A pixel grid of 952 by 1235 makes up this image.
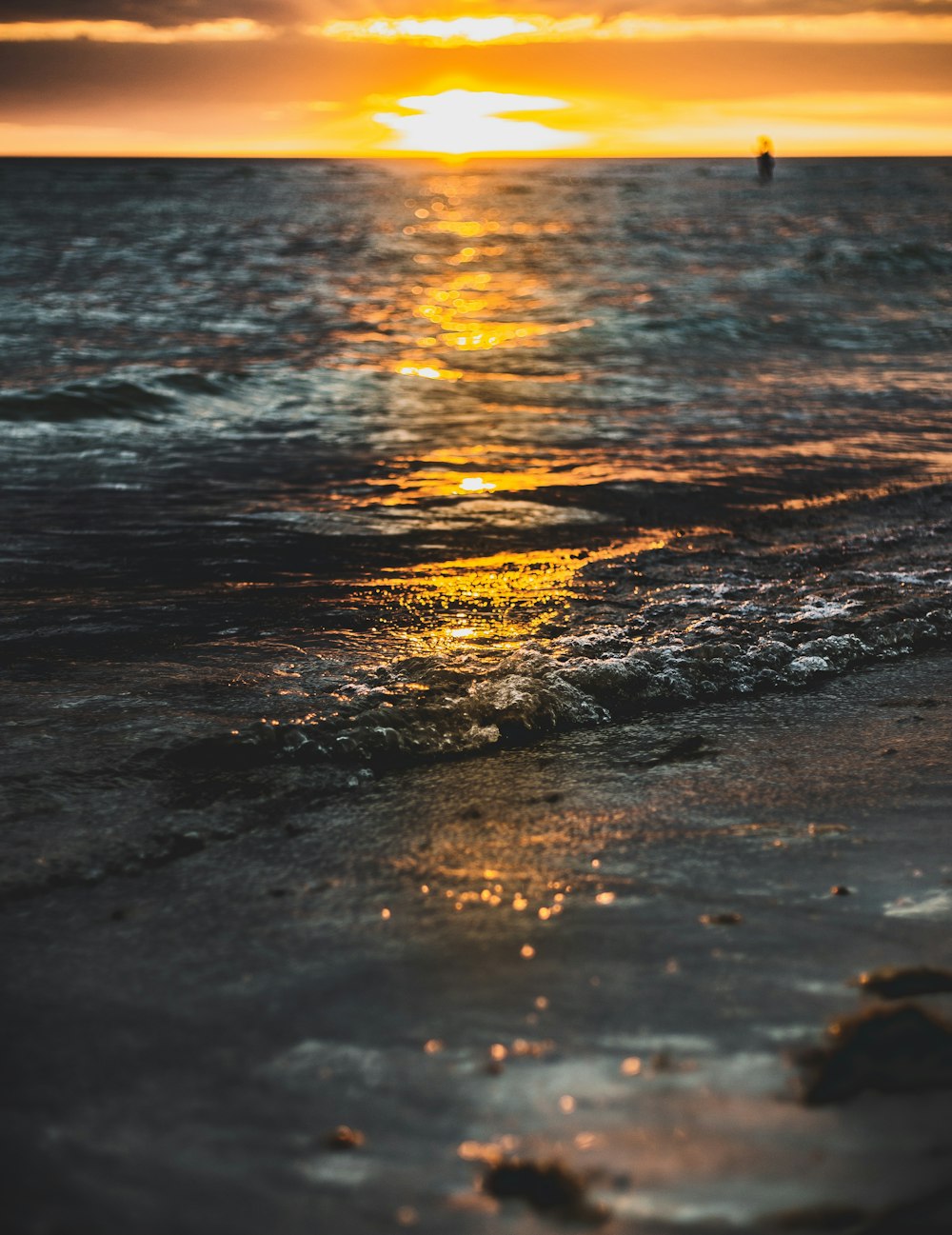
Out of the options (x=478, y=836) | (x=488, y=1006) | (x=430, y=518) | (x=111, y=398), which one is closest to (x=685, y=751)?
(x=478, y=836)

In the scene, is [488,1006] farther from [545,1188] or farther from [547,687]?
[547,687]

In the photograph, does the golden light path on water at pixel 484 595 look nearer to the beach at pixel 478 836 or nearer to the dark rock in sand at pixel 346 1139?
the beach at pixel 478 836

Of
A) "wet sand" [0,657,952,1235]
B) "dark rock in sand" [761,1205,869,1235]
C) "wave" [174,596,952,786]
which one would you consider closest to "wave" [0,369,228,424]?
"wave" [174,596,952,786]

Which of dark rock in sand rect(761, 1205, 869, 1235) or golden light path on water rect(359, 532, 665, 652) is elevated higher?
golden light path on water rect(359, 532, 665, 652)

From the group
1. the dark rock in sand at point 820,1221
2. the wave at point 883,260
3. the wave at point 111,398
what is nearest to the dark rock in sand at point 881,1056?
the dark rock in sand at point 820,1221

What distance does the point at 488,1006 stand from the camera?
71.8 inches

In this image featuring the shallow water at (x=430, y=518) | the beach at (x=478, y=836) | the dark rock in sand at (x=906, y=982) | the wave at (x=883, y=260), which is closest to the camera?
the beach at (x=478, y=836)

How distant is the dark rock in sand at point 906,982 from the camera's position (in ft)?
5.93

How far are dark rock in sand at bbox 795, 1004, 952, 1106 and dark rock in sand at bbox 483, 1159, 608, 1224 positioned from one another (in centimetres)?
39

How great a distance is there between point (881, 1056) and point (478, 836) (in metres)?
1.04

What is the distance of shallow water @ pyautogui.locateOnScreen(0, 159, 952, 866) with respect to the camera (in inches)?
126

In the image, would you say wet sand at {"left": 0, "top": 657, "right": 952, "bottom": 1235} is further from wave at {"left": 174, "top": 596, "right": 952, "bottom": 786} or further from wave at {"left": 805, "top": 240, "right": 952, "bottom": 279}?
wave at {"left": 805, "top": 240, "right": 952, "bottom": 279}

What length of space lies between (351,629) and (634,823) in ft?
5.64

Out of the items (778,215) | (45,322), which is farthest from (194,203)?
(45,322)
